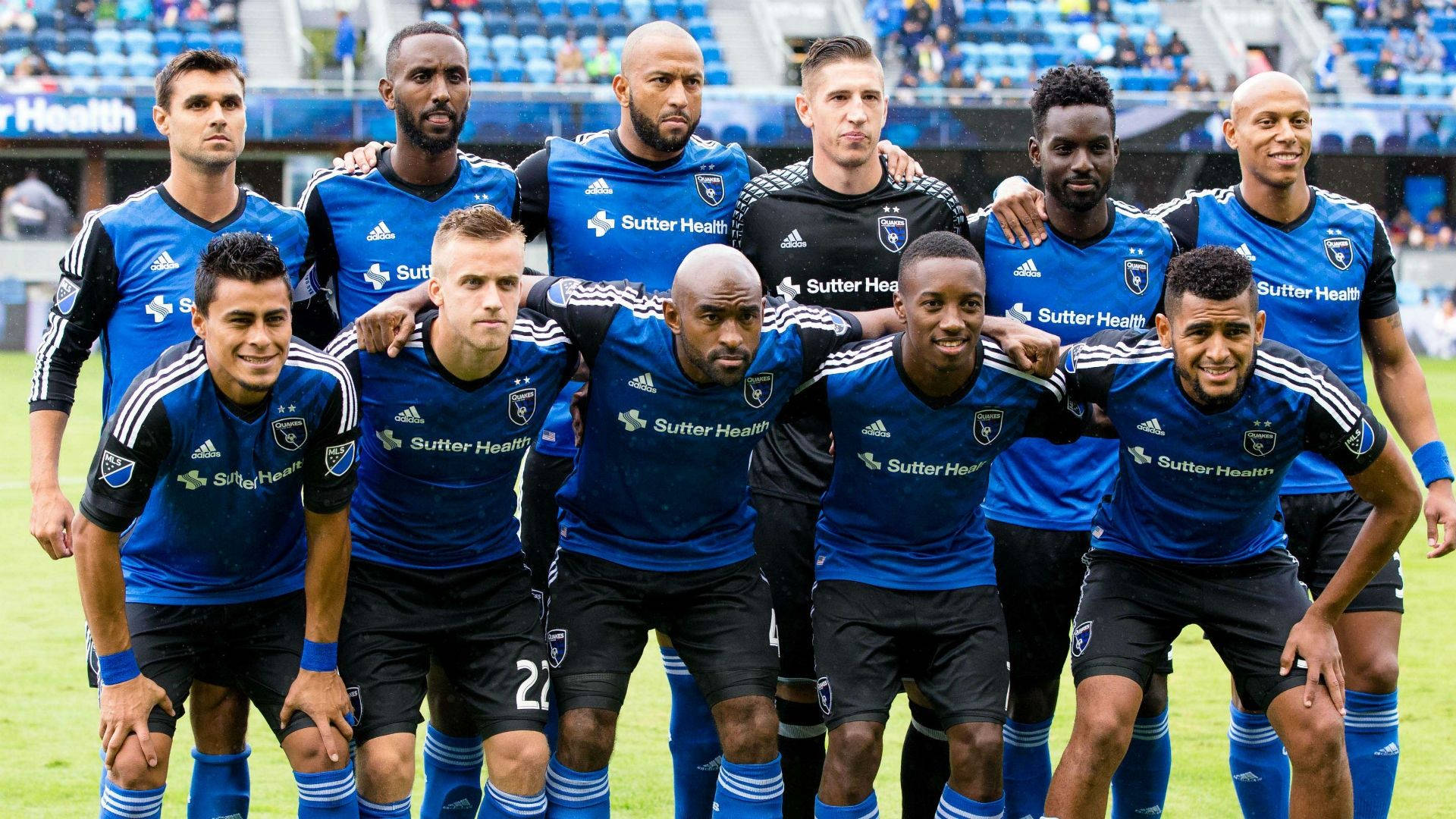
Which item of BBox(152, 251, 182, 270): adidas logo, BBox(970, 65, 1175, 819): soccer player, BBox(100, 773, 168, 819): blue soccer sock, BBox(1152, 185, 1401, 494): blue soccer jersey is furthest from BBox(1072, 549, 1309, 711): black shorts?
BBox(152, 251, 182, 270): adidas logo

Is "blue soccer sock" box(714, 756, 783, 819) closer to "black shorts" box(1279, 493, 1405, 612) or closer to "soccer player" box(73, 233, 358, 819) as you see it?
"soccer player" box(73, 233, 358, 819)

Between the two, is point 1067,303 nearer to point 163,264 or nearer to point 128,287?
point 163,264

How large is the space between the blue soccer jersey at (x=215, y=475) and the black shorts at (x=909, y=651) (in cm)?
155

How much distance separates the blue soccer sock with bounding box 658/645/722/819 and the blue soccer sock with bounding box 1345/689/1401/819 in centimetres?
212

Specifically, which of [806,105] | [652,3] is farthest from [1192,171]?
[806,105]

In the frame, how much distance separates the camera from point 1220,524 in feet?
15.6

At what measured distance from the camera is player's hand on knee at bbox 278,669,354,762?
4.43 metres

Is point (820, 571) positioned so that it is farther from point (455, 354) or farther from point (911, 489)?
point (455, 354)

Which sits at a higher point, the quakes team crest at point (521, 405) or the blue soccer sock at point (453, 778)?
the quakes team crest at point (521, 405)

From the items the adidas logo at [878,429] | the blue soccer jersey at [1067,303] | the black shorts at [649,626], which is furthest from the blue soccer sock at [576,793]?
the blue soccer jersey at [1067,303]

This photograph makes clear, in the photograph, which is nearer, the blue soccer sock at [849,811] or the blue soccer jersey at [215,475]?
the blue soccer jersey at [215,475]

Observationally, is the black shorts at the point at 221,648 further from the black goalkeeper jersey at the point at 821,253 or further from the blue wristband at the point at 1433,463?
the blue wristband at the point at 1433,463

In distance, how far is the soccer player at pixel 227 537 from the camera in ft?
14.3

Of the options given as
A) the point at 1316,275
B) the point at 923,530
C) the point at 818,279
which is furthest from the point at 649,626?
the point at 1316,275
